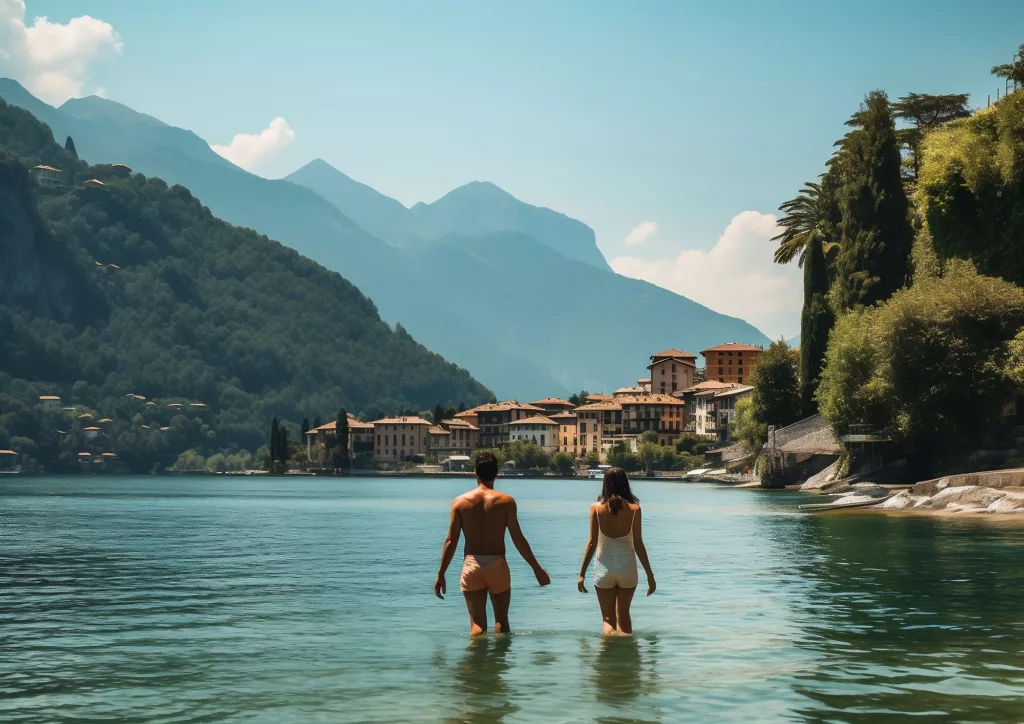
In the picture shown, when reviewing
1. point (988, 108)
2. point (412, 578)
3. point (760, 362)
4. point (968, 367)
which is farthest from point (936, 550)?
point (760, 362)

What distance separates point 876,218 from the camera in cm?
8838

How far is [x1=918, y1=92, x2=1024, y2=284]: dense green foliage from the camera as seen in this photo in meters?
63.9

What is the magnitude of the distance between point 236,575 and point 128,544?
1499 centimetres

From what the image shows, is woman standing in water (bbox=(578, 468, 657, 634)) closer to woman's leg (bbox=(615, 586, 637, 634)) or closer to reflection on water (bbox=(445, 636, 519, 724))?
woman's leg (bbox=(615, 586, 637, 634))

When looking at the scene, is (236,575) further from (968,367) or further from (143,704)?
(968,367)

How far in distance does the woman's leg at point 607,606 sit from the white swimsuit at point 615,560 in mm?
385

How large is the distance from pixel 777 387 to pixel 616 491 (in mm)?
100523

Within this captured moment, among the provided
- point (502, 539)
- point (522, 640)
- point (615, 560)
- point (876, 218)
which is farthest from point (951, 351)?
point (502, 539)

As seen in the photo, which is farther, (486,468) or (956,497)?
(956,497)

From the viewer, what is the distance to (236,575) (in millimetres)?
31141

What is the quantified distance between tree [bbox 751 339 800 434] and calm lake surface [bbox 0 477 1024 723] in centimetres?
7456

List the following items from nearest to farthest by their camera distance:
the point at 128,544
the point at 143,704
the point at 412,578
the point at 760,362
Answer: the point at 143,704 → the point at 412,578 → the point at 128,544 → the point at 760,362

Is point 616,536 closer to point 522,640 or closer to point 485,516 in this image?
point 485,516

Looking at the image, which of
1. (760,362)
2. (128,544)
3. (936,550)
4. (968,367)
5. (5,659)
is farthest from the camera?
(760,362)
